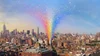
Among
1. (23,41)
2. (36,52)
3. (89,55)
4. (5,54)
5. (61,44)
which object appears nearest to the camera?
(36,52)

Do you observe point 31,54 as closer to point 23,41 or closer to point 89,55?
point 89,55

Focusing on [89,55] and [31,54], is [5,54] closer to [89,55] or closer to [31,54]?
[31,54]

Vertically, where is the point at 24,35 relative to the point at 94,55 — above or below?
above

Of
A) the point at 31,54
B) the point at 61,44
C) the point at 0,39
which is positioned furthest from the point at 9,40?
the point at 31,54

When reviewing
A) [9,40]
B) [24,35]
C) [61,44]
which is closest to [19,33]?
[24,35]

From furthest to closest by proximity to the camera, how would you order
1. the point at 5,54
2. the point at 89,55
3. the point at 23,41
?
the point at 23,41, the point at 89,55, the point at 5,54

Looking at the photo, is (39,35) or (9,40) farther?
(39,35)

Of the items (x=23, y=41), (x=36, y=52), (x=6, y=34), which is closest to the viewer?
(x=36, y=52)

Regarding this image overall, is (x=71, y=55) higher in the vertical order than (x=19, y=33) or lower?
lower

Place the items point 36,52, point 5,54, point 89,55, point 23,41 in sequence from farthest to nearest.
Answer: point 23,41
point 89,55
point 5,54
point 36,52
